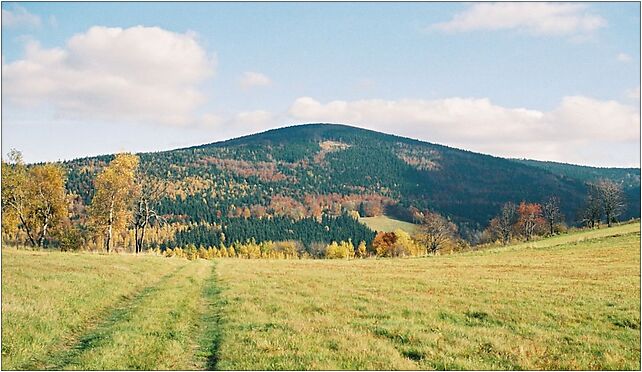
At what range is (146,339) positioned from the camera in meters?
16.5

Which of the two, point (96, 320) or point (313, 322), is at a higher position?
point (313, 322)

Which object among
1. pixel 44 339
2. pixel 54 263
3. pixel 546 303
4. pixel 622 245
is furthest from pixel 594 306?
pixel 622 245

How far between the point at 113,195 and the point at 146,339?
5536 cm

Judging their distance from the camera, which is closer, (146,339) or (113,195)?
(146,339)

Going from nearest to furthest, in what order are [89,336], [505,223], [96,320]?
1. [89,336]
2. [96,320]
3. [505,223]

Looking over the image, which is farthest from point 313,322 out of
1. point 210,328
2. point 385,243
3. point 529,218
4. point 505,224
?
point 385,243

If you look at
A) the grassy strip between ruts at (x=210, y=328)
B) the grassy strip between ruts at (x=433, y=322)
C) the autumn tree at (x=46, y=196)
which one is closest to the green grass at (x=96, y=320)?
the grassy strip between ruts at (x=210, y=328)

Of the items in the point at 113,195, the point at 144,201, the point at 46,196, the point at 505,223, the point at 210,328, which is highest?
the point at 113,195

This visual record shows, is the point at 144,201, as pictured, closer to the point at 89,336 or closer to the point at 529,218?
the point at 89,336

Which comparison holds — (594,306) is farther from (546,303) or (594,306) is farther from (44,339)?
(44,339)

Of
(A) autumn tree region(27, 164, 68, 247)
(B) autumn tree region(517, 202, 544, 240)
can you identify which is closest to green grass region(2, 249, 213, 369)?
(A) autumn tree region(27, 164, 68, 247)

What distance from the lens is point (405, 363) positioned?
13688 millimetres

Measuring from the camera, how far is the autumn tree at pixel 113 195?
67.2 m

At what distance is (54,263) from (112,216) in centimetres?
3283
